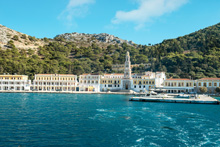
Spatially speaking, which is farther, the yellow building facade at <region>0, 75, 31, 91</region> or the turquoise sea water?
the yellow building facade at <region>0, 75, 31, 91</region>

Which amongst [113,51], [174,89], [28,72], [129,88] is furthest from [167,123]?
[113,51]

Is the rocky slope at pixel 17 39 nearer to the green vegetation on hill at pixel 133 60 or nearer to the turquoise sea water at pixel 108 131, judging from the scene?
the green vegetation on hill at pixel 133 60

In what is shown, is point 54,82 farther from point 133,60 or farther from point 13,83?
point 133,60

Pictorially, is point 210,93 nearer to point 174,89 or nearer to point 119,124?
point 174,89

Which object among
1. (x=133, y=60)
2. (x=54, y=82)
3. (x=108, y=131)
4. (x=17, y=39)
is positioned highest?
(x=17, y=39)

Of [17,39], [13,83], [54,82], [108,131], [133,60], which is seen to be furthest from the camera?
[17,39]

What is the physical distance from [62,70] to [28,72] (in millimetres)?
15663

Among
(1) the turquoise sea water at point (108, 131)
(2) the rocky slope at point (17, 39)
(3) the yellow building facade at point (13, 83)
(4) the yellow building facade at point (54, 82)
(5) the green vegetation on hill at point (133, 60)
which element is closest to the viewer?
(1) the turquoise sea water at point (108, 131)

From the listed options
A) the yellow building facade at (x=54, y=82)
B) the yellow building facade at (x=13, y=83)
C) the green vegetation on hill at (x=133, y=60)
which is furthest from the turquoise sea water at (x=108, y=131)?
the green vegetation on hill at (x=133, y=60)

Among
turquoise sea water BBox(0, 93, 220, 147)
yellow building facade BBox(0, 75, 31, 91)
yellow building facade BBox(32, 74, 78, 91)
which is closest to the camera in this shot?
turquoise sea water BBox(0, 93, 220, 147)

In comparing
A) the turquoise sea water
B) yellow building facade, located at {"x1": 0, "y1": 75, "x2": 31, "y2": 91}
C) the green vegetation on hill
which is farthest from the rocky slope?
the turquoise sea water

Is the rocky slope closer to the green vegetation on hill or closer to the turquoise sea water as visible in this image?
the green vegetation on hill

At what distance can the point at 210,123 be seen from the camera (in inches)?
1116

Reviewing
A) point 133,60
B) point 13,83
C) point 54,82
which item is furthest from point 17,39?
point 54,82
